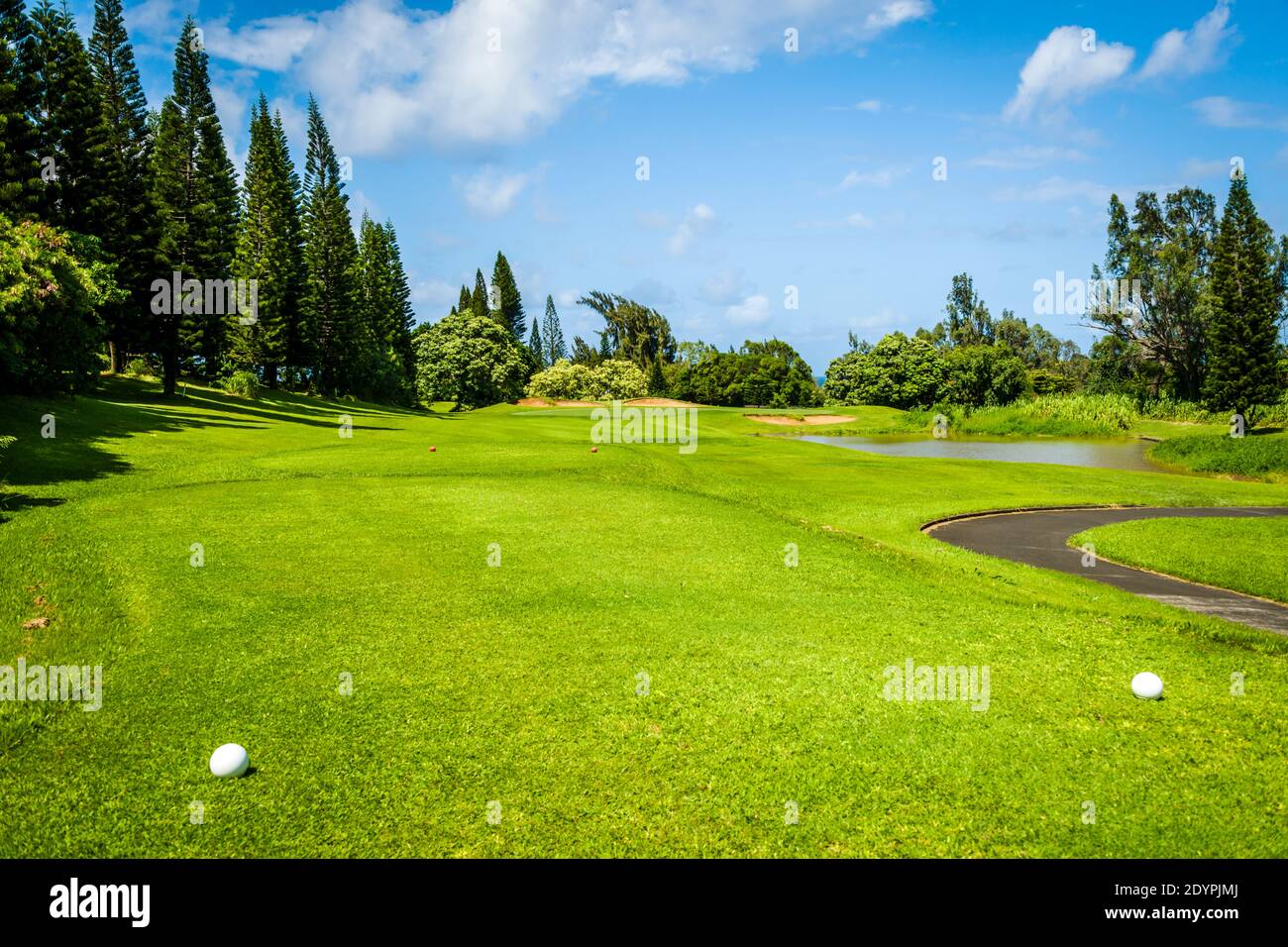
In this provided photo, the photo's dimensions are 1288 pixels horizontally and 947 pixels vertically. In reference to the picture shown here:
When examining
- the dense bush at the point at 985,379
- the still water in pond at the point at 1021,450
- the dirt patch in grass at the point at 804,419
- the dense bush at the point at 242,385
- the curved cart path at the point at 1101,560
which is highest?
the dense bush at the point at 985,379

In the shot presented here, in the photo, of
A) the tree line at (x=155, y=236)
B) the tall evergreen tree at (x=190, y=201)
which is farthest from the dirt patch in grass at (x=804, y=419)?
the tall evergreen tree at (x=190, y=201)

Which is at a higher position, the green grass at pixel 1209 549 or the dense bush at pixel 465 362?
the dense bush at pixel 465 362

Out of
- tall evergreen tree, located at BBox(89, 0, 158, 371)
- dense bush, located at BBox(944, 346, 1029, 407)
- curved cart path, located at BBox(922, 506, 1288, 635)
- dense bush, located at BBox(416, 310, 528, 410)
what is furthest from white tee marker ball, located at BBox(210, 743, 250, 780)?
dense bush, located at BBox(944, 346, 1029, 407)

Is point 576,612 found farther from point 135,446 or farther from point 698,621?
point 135,446

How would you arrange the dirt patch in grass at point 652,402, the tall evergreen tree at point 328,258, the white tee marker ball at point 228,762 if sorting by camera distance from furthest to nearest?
the dirt patch in grass at point 652,402, the tall evergreen tree at point 328,258, the white tee marker ball at point 228,762

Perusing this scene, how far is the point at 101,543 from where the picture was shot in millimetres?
12789

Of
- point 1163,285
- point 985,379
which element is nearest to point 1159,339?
point 1163,285

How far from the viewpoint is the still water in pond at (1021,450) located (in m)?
52.3

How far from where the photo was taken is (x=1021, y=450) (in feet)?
205

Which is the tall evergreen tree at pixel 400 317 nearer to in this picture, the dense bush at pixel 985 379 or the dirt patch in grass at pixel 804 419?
the dirt patch in grass at pixel 804 419

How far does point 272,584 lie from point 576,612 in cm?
489

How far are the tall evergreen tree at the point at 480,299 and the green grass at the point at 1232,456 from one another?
106 meters

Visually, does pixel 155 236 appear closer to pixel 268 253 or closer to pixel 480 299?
pixel 268 253

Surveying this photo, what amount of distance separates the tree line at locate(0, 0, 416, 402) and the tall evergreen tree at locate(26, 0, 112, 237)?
72 millimetres
